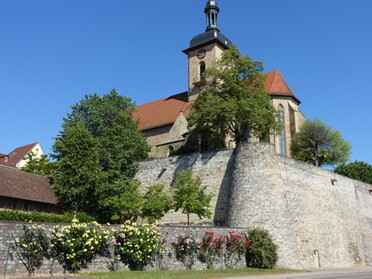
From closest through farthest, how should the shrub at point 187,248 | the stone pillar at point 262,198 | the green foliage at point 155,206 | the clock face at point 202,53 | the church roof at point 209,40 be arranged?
the shrub at point 187,248, the stone pillar at point 262,198, the green foliage at point 155,206, the church roof at point 209,40, the clock face at point 202,53

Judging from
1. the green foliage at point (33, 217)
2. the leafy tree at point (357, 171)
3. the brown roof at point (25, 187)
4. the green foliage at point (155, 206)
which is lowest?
the green foliage at point (33, 217)

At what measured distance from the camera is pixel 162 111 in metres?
49.2

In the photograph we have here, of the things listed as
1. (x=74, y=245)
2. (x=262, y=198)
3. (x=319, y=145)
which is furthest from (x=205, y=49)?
(x=74, y=245)

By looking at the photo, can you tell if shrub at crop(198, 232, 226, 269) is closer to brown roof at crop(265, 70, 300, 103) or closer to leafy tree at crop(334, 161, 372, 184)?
brown roof at crop(265, 70, 300, 103)

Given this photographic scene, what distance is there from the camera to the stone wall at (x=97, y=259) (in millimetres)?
12930

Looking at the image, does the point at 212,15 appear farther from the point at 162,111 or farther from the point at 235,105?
the point at 235,105

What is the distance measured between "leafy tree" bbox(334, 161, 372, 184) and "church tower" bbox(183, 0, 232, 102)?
19372mm

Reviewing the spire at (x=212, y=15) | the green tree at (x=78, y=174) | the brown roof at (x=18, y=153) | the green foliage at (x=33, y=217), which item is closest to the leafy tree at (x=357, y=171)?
the spire at (x=212, y=15)

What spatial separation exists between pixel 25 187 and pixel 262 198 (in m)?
16.5

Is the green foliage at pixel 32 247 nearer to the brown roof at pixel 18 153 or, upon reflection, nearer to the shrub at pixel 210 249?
the shrub at pixel 210 249

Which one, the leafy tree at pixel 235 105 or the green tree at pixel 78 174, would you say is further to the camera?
the leafy tree at pixel 235 105

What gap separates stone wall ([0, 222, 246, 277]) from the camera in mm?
12930

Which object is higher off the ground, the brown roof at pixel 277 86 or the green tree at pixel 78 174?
the brown roof at pixel 277 86

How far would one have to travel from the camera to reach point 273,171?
23906 millimetres
